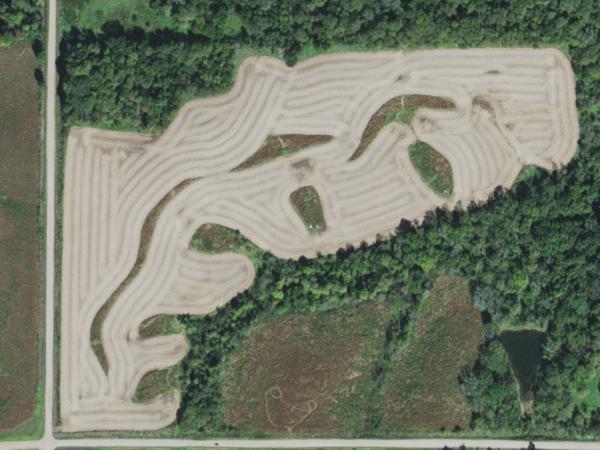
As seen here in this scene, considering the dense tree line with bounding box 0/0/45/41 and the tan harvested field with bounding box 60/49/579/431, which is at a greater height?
the dense tree line with bounding box 0/0/45/41

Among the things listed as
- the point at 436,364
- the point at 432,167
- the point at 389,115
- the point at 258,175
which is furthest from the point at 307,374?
the point at 389,115

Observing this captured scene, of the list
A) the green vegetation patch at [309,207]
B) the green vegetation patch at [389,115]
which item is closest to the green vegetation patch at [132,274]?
the green vegetation patch at [309,207]

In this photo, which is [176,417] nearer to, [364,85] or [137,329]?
[137,329]

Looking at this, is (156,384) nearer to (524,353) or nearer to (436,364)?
(436,364)

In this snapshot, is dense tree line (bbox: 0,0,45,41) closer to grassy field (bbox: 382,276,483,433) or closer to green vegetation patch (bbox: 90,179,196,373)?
green vegetation patch (bbox: 90,179,196,373)

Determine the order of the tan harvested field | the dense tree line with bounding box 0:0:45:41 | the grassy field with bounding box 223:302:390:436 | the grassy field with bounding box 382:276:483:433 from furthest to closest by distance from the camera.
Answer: the grassy field with bounding box 382:276:483:433, the grassy field with bounding box 223:302:390:436, the tan harvested field, the dense tree line with bounding box 0:0:45:41

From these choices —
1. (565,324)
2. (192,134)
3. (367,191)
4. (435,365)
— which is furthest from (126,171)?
(565,324)

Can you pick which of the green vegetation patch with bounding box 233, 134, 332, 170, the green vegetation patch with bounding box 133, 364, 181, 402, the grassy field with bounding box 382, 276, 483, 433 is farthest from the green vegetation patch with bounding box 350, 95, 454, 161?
the green vegetation patch with bounding box 133, 364, 181, 402
